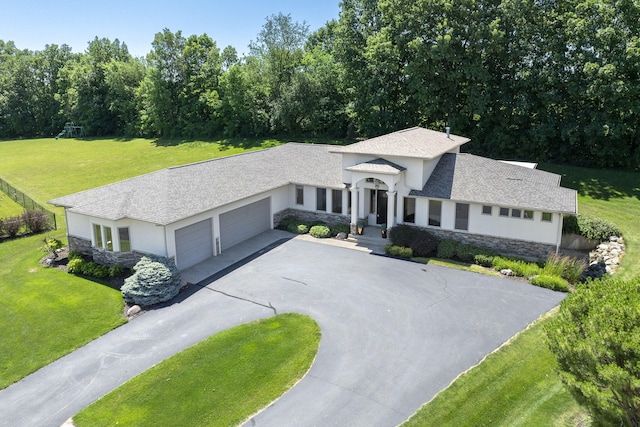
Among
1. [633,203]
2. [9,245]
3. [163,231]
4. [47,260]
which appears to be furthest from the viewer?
[633,203]

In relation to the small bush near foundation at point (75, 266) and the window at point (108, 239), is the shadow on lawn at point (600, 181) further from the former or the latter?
the small bush near foundation at point (75, 266)

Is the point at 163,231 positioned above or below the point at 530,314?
above

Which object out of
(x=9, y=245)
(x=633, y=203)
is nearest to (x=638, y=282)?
(x=633, y=203)

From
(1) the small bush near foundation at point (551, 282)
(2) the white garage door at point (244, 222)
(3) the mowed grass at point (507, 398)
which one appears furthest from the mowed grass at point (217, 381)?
(1) the small bush near foundation at point (551, 282)

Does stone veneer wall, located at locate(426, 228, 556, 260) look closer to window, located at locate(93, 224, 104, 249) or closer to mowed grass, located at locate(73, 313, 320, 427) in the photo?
mowed grass, located at locate(73, 313, 320, 427)

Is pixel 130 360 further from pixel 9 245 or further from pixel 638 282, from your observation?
pixel 9 245

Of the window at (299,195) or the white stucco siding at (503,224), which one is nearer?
the white stucco siding at (503,224)
